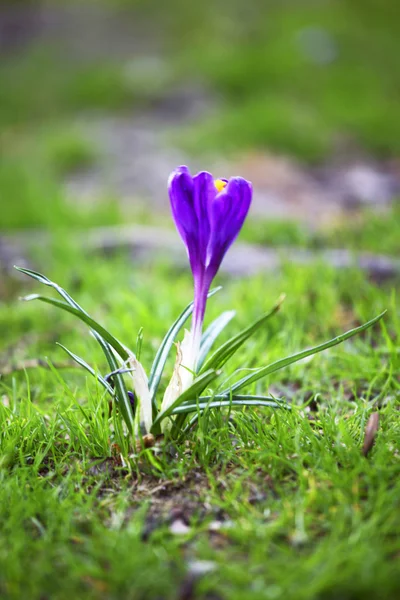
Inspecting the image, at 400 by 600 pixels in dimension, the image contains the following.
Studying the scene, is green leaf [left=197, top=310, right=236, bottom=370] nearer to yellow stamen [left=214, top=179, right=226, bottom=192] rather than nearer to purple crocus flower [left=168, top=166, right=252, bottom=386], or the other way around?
purple crocus flower [left=168, top=166, right=252, bottom=386]

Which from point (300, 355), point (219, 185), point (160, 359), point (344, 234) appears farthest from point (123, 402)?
point (344, 234)

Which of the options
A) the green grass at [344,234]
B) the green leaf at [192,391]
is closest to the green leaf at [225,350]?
the green leaf at [192,391]

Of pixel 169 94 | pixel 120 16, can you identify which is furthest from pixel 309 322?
pixel 120 16

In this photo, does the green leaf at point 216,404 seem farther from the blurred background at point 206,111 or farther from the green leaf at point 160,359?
the blurred background at point 206,111

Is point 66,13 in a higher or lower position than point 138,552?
higher

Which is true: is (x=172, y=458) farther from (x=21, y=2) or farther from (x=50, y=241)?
(x=21, y=2)

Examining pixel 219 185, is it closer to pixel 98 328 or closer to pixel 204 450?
pixel 98 328
